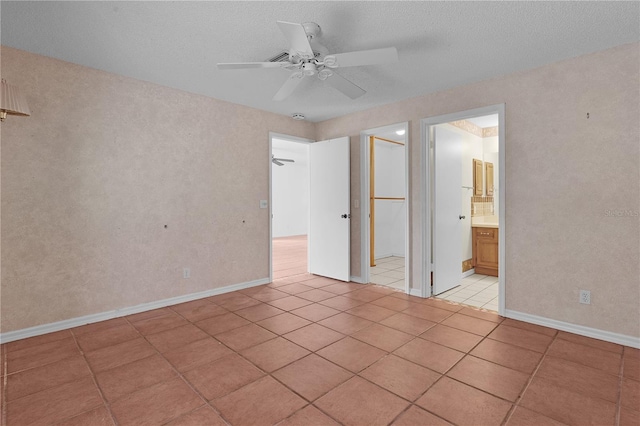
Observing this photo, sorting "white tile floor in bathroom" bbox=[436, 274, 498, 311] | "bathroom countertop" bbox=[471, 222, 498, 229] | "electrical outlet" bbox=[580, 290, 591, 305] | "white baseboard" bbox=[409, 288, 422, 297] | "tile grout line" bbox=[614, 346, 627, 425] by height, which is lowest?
"tile grout line" bbox=[614, 346, 627, 425]

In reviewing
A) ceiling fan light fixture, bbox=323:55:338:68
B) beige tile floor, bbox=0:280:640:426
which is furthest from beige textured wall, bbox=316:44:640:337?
ceiling fan light fixture, bbox=323:55:338:68

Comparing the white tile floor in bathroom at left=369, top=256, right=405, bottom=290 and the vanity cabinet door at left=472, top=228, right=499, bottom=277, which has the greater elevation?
the vanity cabinet door at left=472, top=228, right=499, bottom=277

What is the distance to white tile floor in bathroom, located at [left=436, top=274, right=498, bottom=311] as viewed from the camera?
3714mm

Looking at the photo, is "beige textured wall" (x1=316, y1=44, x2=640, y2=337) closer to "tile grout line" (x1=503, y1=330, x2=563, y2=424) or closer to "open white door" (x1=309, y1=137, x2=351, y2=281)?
"tile grout line" (x1=503, y1=330, x2=563, y2=424)

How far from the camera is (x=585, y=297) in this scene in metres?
2.81

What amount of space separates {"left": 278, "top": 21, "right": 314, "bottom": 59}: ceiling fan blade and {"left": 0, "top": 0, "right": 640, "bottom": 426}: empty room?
2cm

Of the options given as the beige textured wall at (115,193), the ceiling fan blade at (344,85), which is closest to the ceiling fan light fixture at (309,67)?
the ceiling fan blade at (344,85)

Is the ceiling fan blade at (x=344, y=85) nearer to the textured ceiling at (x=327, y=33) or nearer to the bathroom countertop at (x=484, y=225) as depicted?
the textured ceiling at (x=327, y=33)

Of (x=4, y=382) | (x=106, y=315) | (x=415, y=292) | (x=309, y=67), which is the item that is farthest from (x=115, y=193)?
(x=415, y=292)

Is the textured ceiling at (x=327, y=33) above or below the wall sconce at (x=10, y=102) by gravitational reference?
above

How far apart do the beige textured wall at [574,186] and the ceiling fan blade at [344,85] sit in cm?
148

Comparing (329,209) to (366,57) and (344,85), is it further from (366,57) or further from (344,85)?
(366,57)

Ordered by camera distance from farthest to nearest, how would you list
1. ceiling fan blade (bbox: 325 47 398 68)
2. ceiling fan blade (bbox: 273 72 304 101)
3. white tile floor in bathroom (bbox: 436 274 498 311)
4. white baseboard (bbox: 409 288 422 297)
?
white baseboard (bbox: 409 288 422 297), white tile floor in bathroom (bbox: 436 274 498 311), ceiling fan blade (bbox: 273 72 304 101), ceiling fan blade (bbox: 325 47 398 68)

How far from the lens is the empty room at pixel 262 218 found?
2043mm
